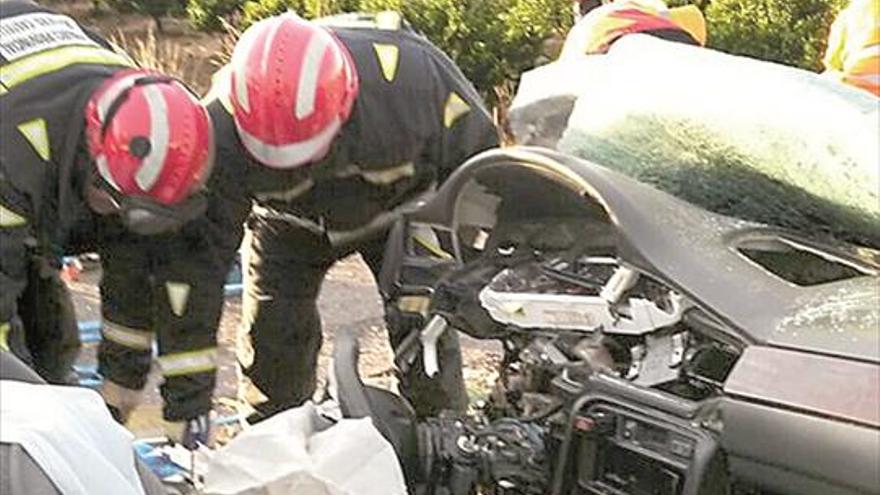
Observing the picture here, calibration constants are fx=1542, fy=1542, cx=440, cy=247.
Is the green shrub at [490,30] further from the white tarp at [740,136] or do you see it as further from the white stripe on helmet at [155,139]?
the white tarp at [740,136]

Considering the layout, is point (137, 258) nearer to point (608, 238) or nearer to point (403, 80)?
point (403, 80)

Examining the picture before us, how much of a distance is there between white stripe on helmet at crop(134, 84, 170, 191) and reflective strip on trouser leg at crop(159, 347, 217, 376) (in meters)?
0.70

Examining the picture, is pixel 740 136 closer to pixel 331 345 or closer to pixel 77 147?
pixel 77 147

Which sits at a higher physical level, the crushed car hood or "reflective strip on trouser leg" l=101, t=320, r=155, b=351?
the crushed car hood

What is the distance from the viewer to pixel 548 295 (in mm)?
3213

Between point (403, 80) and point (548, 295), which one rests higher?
point (548, 295)

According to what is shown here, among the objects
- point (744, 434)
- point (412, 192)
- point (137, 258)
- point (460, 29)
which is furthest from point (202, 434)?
point (460, 29)

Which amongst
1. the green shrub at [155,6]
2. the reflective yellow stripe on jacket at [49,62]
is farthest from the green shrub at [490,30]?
the reflective yellow stripe on jacket at [49,62]

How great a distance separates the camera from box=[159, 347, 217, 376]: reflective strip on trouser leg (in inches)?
189

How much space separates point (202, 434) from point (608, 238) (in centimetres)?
196

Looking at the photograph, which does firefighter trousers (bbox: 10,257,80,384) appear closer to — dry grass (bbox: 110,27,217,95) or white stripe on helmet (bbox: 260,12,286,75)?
white stripe on helmet (bbox: 260,12,286,75)

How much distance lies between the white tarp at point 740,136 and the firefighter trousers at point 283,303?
6.19ft

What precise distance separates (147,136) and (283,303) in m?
1.25

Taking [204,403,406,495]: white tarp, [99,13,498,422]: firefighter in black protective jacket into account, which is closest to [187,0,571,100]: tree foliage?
[99,13,498,422]: firefighter in black protective jacket
